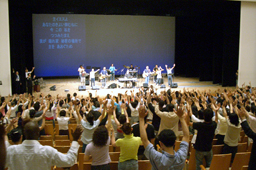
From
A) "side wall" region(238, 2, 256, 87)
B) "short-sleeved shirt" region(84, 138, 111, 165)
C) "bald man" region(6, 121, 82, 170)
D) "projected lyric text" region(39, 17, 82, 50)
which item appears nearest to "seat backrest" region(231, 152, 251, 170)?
"short-sleeved shirt" region(84, 138, 111, 165)

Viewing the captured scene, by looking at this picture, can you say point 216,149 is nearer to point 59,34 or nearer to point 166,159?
point 166,159

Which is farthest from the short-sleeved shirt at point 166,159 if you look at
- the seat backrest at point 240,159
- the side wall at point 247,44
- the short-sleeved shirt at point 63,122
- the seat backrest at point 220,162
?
the side wall at point 247,44

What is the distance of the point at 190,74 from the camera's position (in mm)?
19672

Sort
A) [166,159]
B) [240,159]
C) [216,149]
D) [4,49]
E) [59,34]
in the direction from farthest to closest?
[59,34] → [4,49] → [216,149] → [240,159] → [166,159]

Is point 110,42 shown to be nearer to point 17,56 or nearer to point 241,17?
point 17,56

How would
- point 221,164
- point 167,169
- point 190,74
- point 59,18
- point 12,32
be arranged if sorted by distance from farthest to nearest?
1. point 190,74
2. point 59,18
3. point 12,32
4. point 221,164
5. point 167,169

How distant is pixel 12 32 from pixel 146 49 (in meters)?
8.99

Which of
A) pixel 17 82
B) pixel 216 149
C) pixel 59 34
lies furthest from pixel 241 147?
pixel 59 34

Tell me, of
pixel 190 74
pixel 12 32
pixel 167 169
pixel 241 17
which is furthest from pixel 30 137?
pixel 190 74

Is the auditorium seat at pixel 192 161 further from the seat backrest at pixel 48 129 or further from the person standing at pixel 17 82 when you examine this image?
the person standing at pixel 17 82

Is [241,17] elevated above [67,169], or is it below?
above

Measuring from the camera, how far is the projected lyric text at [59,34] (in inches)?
642

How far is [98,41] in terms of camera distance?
17562mm

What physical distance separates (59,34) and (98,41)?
263 centimetres
